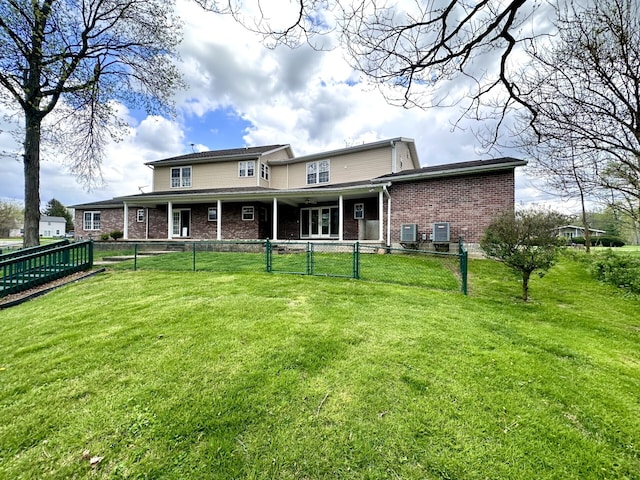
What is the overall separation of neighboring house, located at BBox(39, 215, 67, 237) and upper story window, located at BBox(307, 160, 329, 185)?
72.1 meters

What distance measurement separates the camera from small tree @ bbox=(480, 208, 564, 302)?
20.2 ft

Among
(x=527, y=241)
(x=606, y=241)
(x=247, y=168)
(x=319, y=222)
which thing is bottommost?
(x=606, y=241)

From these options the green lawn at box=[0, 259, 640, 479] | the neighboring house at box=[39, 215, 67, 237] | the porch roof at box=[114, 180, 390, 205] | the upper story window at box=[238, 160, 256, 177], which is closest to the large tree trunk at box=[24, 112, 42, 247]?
the porch roof at box=[114, 180, 390, 205]

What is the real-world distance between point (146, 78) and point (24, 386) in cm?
1376

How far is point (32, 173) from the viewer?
36.3 feet

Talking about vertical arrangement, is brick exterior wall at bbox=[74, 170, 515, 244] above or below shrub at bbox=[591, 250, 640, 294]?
above

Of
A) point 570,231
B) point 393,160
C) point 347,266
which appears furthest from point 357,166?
point 570,231

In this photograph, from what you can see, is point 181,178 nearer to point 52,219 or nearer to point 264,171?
point 264,171

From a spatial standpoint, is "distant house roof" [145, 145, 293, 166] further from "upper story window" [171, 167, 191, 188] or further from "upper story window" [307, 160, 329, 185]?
"upper story window" [307, 160, 329, 185]

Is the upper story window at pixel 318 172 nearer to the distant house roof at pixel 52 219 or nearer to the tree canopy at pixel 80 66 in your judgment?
the tree canopy at pixel 80 66

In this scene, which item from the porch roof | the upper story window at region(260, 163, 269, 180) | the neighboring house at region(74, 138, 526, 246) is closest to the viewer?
the neighboring house at region(74, 138, 526, 246)

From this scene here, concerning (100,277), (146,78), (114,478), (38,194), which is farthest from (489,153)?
(38,194)

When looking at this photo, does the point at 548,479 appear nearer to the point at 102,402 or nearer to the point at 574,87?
the point at 102,402

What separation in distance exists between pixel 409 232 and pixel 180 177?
51.3ft
